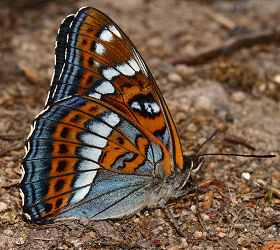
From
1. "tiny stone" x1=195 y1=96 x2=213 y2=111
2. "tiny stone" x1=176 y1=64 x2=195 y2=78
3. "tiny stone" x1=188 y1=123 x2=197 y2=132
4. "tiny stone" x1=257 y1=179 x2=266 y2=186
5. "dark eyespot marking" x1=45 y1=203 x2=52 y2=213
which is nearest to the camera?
"dark eyespot marking" x1=45 y1=203 x2=52 y2=213

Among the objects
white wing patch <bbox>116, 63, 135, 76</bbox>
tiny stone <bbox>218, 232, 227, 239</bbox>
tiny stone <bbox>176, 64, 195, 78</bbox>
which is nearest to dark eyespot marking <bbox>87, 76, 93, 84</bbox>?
white wing patch <bbox>116, 63, 135, 76</bbox>

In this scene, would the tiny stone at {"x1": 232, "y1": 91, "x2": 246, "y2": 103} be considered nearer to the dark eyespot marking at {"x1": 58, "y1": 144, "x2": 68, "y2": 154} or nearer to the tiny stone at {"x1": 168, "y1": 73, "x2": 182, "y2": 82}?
the tiny stone at {"x1": 168, "y1": 73, "x2": 182, "y2": 82}

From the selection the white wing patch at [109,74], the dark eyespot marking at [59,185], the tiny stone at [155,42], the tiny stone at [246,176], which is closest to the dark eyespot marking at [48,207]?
the dark eyespot marking at [59,185]

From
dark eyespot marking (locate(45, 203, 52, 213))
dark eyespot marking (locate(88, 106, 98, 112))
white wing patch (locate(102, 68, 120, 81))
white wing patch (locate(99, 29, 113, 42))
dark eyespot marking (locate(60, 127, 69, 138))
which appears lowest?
dark eyespot marking (locate(45, 203, 52, 213))

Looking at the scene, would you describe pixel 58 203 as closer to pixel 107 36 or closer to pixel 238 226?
pixel 107 36

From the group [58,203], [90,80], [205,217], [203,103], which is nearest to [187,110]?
[203,103]

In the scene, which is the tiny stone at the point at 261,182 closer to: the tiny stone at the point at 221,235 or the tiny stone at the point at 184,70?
the tiny stone at the point at 221,235
